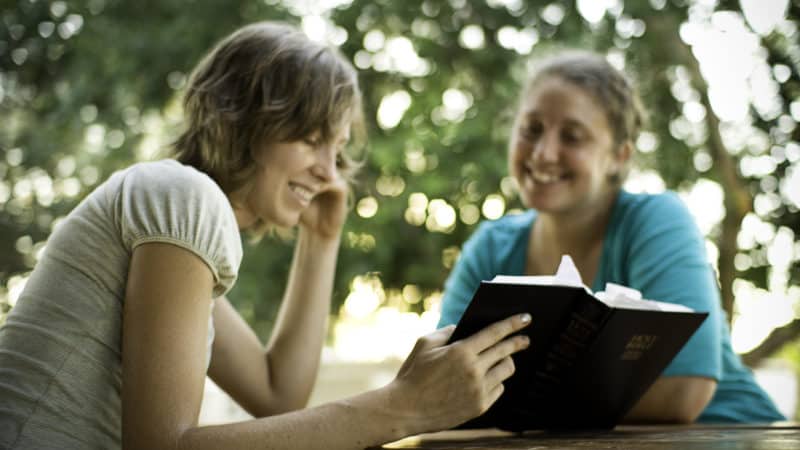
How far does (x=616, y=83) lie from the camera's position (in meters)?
2.27

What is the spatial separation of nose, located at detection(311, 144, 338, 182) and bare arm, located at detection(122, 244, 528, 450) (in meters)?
0.55

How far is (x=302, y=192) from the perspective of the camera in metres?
1.63

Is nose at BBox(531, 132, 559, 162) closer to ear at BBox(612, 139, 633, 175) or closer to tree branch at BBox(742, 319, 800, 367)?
ear at BBox(612, 139, 633, 175)

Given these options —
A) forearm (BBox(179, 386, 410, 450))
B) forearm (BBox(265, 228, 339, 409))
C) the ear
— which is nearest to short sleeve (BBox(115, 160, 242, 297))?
forearm (BBox(179, 386, 410, 450))

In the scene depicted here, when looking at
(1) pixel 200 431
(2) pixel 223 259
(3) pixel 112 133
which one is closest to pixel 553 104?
(2) pixel 223 259

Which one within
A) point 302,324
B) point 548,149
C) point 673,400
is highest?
point 548,149

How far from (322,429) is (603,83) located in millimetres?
1496

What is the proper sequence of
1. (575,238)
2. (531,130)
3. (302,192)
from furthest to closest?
(531,130), (575,238), (302,192)

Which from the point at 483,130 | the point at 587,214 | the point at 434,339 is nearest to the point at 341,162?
the point at 587,214

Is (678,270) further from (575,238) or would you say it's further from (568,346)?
(568,346)

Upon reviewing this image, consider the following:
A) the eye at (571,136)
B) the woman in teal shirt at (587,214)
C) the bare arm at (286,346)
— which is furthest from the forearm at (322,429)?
the eye at (571,136)

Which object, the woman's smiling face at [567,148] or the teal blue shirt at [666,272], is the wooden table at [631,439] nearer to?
the teal blue shirt at [666,272]

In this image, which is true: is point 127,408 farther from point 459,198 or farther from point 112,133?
point 112,133

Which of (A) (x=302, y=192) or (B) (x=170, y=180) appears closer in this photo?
(B) (x=170, y=180)
